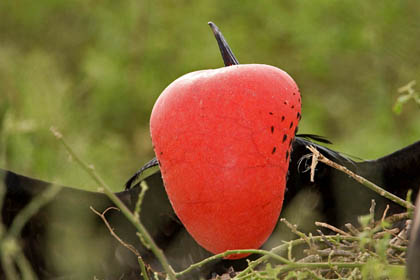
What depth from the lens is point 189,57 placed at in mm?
4258

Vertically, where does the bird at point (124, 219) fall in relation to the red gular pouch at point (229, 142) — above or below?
below

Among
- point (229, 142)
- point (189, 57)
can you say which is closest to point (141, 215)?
point (229, 142)

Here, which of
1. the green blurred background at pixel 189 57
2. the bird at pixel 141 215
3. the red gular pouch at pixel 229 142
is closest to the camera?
the red gular pouch at pixel 229 142

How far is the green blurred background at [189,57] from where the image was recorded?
135 inches

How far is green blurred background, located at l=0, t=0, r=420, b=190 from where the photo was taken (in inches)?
135

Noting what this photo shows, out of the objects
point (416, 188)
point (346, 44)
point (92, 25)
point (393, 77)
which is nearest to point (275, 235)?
point (416, 188)

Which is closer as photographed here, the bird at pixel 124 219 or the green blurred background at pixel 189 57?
the bird at pixel 124 219

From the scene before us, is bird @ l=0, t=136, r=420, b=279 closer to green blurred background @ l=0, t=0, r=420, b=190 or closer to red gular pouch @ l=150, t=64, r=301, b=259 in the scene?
red gular pouch @ l=150, t=64, r=301, b=259

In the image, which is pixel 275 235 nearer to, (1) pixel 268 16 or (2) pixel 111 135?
(2) pixel 111 135

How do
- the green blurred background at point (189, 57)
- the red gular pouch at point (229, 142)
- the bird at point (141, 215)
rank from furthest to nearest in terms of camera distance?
1. the green blurred background at point (189, 57)
2. the bird at point (141, 215)
3. the red gular pouch at point (229, 142)

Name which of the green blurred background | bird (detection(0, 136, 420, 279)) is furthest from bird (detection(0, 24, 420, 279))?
the green blurred background

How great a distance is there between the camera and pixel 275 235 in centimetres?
146

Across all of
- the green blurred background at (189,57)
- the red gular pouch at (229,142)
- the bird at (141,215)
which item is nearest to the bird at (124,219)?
the bird at (141,215)

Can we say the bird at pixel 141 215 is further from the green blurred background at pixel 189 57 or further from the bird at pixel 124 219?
the green blurred background at pixel 189 57
